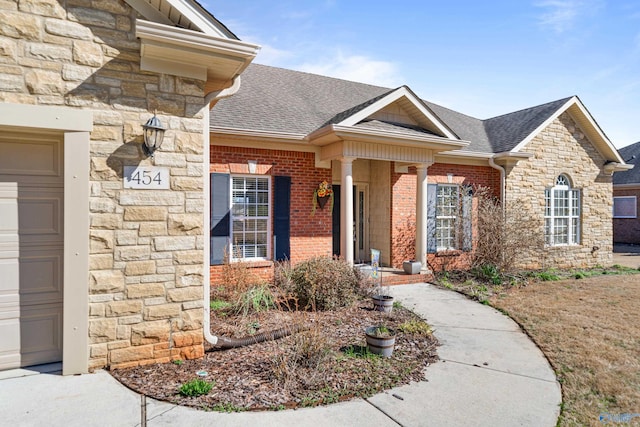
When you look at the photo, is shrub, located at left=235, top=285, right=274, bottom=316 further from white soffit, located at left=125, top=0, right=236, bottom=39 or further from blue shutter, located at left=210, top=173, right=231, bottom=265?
white soffit, located at left=125, top=0, right=236, bottom=39

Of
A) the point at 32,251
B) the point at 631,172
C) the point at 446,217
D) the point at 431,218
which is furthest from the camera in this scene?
the point at 631,172

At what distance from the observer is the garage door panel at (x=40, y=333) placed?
4016 millimetres

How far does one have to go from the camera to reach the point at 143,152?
4219 millimetres

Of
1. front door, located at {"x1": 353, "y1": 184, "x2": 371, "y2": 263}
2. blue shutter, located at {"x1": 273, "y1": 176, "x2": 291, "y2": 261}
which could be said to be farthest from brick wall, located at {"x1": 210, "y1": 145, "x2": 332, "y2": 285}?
front door, located at {"x1": 353, "y1": 184, "x2": 371, "y2": 263}

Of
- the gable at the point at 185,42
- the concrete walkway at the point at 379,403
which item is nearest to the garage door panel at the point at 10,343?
the concrete walkway at the point at 379,403

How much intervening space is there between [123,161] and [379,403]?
3697mm

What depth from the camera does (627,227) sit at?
21.3 meters

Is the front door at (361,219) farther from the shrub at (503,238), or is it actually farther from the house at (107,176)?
the house at (107,176)

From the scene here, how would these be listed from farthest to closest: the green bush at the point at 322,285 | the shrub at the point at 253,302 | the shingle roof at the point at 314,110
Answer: the shingle roof at the point at 314,110 < the green bush at the point at 322,285 < the shrub at the point at 253,302

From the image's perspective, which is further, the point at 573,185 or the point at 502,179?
the point at 573,185

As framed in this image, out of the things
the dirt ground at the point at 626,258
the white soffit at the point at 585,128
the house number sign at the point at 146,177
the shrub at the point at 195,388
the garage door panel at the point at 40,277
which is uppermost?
the white soffit at the point at 585,128

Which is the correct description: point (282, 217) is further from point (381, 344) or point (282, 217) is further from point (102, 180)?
point (102, 180)

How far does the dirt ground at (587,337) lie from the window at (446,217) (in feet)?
8.16

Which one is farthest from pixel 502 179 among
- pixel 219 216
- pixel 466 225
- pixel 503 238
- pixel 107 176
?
pixel 107 176
